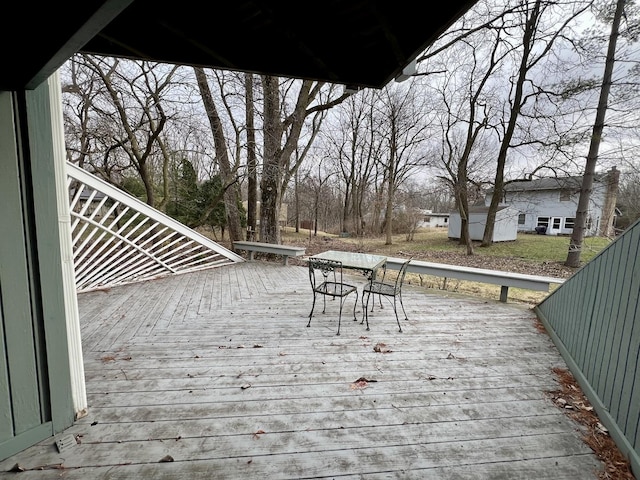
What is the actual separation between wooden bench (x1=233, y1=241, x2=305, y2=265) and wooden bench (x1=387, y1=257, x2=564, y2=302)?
2027 mm

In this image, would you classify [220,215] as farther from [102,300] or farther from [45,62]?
[45,62]

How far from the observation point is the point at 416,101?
13.2 m

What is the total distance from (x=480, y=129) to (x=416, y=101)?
10.3 ft

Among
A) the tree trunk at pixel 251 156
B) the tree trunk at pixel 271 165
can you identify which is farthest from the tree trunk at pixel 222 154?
the tree trunk at pixel 271 165

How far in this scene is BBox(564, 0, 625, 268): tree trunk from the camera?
7.14 meters

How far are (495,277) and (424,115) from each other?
11247mm

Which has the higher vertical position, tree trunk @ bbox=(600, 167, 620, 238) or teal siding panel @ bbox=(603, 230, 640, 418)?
tree trunk @ bbox=(600, 167, 620, 238)

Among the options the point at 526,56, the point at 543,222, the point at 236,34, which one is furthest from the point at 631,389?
the point at 543,222

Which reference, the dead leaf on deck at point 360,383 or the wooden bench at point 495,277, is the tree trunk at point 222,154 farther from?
the dead leaf on deck at point 360,383

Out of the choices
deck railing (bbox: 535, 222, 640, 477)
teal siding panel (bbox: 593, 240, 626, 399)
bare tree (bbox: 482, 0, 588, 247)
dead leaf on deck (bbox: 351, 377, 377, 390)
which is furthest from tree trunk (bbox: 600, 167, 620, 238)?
dead leaf on deck (bbox: 351, 377, 377, 390)

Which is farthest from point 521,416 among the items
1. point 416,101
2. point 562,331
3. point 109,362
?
point 416,101

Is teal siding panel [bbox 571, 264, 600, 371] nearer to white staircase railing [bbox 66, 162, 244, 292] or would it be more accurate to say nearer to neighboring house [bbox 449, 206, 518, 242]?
white staircase railing [bbox 66, 162, 244, 292]

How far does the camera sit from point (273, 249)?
6453 millimetres

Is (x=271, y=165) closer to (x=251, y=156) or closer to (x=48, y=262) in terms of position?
(x=251, y=156)
